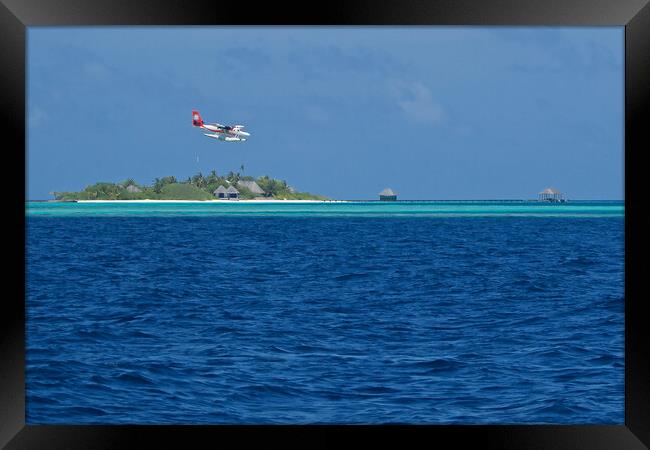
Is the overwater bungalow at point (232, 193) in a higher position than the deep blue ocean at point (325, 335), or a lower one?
higher

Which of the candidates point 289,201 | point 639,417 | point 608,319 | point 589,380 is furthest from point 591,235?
point 289,201

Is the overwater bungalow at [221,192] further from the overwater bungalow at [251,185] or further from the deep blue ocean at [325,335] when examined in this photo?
the deep blue ocean at [325,335]

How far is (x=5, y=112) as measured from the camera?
2939 millimetres

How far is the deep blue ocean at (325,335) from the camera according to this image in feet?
23.6

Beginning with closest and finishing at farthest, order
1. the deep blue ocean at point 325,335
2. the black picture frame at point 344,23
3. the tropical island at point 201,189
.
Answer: the black picture frame at point 344,23 → the deep blue ocean at point 325,335 → the tropical island at point 201,189

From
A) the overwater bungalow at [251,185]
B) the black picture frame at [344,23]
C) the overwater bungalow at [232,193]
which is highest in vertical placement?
the overwater bungalow at [251,185]

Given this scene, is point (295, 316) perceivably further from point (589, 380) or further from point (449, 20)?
point (449, 20)

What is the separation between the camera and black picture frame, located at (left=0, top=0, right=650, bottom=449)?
2.92 m

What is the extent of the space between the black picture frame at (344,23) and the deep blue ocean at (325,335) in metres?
1.67

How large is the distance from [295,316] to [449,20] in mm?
12766

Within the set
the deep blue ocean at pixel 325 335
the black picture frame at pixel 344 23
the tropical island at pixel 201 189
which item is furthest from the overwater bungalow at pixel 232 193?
the black picture frame at pixel 344 23

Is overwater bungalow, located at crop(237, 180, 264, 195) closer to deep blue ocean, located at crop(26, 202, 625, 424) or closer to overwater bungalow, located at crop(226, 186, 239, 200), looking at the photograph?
overwater bungalow, located at crop(226, 186, 239, 200)

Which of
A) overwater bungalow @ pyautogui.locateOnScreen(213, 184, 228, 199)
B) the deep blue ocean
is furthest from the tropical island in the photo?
the deep blue ocean

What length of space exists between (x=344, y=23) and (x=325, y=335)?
1005cm
